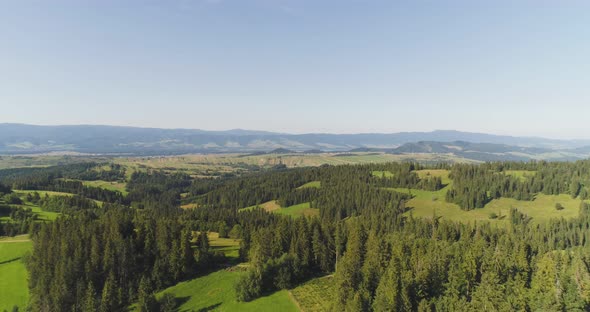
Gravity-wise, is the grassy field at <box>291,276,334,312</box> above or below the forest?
below

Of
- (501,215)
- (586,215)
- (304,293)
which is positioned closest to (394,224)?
(501,215)

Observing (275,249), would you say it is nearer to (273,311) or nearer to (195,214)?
(273,311)

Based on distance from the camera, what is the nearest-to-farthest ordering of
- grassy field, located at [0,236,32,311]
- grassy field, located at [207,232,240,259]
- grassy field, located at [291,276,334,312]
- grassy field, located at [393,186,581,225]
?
grassy field, located at [291,276,334,312], grassy field, located at [0,236,32,311], grassy field, located at [207,232,240,259], grassy field, located at [393,186,581,225]

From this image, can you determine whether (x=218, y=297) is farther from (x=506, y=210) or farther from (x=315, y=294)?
(x=506, y=210)

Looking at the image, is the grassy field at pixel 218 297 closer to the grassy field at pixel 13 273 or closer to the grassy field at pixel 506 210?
the grassy field at pixel 13 273

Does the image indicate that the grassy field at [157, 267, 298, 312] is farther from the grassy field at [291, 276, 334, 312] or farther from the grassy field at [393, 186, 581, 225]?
the grassy field at [393, 186, 581, 225]

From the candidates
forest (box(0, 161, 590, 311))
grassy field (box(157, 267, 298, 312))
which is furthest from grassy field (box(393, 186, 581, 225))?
grassy field (box(157, 267, 298, 312))

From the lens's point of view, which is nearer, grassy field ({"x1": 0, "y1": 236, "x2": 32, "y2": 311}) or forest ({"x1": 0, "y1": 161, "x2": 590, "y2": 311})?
forest ({"x1": 0, "y1": 161, "x2": 590, "y2": 311})

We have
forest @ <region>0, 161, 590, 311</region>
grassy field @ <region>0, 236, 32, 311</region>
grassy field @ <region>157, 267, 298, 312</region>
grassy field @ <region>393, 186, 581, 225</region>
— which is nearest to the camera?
forest @ <region>0, 161, 590, 311</region>
